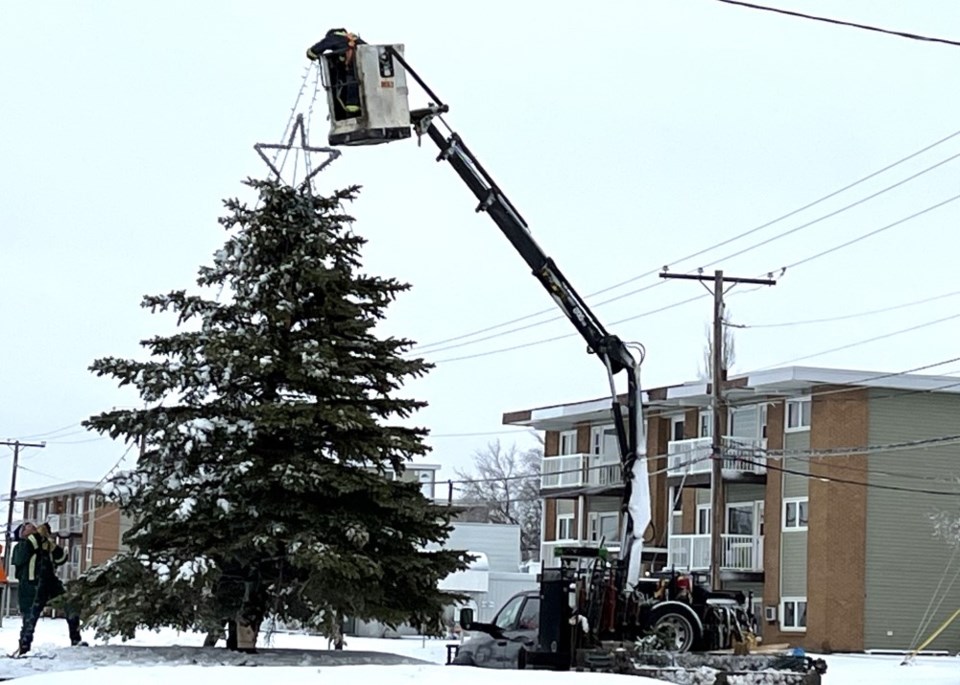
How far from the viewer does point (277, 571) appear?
2166cm

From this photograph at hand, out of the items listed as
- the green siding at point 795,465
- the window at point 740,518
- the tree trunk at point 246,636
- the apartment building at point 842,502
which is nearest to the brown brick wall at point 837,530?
the apartment building at point 842,502

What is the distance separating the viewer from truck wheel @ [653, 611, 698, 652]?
70.3 ft

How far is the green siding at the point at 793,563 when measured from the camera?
5128 cm

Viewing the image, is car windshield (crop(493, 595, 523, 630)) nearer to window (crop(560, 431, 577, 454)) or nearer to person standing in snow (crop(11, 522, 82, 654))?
person standing in snow (crop(11, 522, 82, 654))

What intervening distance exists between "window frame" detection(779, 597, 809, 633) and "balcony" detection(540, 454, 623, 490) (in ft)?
28.9

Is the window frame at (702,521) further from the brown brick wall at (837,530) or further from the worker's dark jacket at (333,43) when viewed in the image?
the worker's dark jacket at (333,43)

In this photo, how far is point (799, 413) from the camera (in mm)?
51969

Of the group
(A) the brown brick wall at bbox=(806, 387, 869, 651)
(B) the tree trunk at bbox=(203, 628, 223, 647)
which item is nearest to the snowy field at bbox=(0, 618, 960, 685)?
(B) the tree trunk at bbox=(203, 628, 223, 647)

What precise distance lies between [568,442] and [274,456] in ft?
143

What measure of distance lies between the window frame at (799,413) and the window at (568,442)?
12965 mm

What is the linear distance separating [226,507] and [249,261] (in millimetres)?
3550

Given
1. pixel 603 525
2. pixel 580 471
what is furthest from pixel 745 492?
pixel 603 525

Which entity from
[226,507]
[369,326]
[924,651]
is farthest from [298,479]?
[924,651]

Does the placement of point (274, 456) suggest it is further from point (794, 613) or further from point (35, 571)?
point (794, 613)
